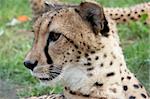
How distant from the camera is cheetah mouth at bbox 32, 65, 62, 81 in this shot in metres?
3.93

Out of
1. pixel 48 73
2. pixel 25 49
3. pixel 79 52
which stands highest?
pixel 79 52

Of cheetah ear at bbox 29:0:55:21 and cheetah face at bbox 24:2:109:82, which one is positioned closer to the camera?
cheetah face at bbox 24:2:109:82

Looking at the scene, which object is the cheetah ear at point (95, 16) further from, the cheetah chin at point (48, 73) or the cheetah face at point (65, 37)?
the cheetah chin at point (48, 73)

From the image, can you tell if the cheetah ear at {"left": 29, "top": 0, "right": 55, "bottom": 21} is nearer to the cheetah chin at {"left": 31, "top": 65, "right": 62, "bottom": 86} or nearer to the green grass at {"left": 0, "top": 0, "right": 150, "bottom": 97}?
the cheetah chin at {"left": 31, "top": 65, "right": 62, "bottom": 86}

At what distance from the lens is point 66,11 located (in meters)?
4.01

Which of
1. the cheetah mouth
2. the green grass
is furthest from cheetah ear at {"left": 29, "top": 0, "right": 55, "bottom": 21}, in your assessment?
the green grass

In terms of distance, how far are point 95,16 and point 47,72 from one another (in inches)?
16.6

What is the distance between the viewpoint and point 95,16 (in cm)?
396

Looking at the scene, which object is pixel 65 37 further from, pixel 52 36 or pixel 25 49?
pixel 25 49

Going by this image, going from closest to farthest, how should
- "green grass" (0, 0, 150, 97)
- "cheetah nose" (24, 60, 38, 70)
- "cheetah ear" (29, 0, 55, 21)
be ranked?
"cheetah nose" (24, 60, 38, 70) < "cheetah ear" (29, 0, 55, 21) < "green grass" (0, 0, 150, 97)

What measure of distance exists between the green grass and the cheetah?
139 cm

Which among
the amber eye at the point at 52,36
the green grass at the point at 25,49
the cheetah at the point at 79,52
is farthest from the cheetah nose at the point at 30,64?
the green grass at the point at 25,49

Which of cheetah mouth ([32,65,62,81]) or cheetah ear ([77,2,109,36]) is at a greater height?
cheetah ear ([77,2,109,36])

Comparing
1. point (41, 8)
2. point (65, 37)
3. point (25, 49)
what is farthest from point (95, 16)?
point (25, 49)
